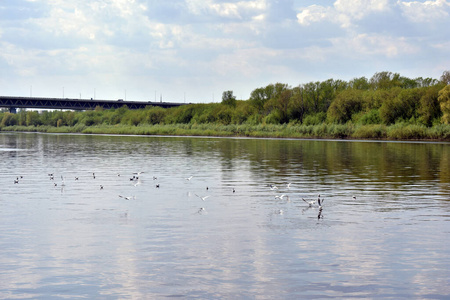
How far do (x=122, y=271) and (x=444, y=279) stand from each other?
6.61m

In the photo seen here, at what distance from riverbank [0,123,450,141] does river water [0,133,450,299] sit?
76.3 m

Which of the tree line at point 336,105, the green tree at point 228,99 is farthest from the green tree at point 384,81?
the green tree at point 228,99

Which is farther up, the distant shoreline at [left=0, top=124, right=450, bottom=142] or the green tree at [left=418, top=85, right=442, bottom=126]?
the green tree at [left=418, top=85, right=442, bottom=126]

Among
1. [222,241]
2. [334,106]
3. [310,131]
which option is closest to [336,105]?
[334,106]

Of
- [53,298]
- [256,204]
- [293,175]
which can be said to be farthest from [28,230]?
[293,175]

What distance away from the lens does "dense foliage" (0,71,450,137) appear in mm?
108875

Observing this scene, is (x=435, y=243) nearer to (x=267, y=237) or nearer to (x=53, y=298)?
(x=267, y=237)

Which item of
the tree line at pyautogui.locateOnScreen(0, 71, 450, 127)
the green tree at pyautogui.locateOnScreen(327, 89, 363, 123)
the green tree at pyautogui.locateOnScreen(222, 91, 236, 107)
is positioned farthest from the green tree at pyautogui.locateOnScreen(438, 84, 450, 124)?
the green tree at pyautogui.locateOnScreen(222, 91, 236, 107)

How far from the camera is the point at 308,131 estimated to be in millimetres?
123875

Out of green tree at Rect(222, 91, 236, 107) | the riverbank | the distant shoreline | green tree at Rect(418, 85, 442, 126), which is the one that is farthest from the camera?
green tree at Rect(222, 91, 236, 107)

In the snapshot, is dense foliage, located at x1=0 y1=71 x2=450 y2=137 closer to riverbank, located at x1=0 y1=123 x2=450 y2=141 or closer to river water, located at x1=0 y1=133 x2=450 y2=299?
riverbank, located at x1=0 y1=123 x2=450 y2=141

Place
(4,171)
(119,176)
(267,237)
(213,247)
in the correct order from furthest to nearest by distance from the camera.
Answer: (4,171) < (119,176) < (267,237) < (213,247)

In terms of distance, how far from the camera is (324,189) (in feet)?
90.8

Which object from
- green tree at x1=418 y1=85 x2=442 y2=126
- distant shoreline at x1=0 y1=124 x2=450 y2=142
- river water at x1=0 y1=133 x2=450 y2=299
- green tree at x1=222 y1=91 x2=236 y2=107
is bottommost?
river water at x1=0 y1=133 x2=450 y2=299
